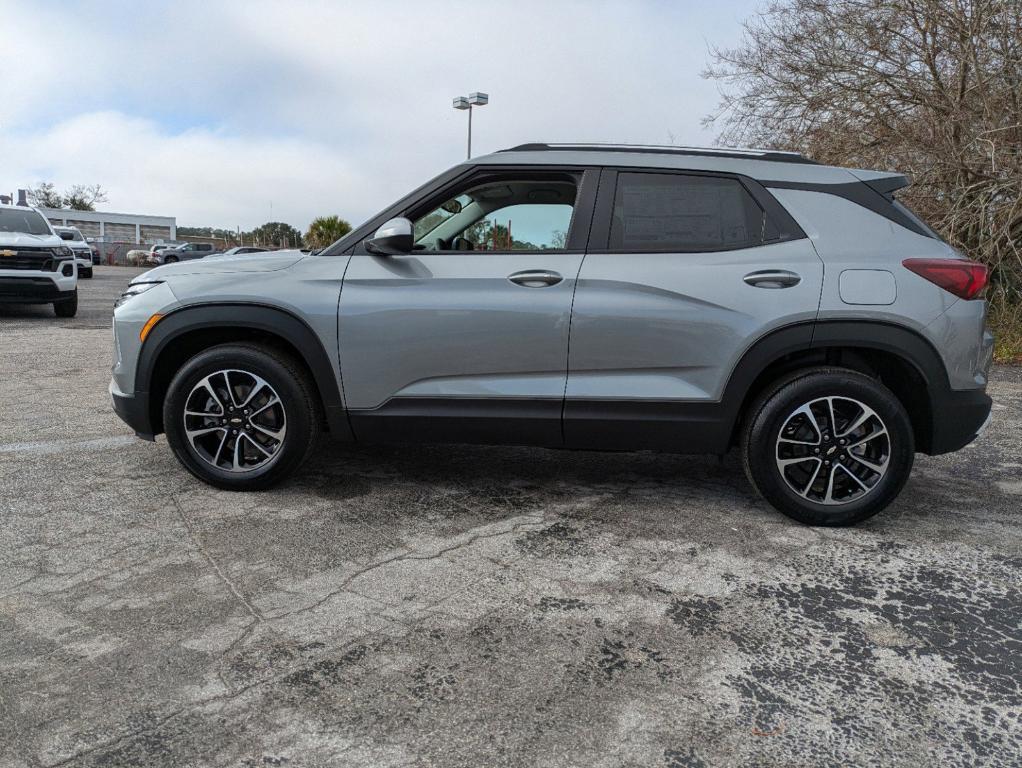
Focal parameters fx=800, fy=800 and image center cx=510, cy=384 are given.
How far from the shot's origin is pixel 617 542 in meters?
3.48

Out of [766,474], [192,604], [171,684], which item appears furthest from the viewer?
[766,474]

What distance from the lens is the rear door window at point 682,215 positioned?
375 cm

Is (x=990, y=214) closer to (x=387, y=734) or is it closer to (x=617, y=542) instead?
(x=617, y=542)

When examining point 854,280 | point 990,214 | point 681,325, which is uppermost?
point 990,214

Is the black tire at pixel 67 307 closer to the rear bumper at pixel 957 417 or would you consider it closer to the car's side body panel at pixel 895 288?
the car's side body panel at pixel 895 288

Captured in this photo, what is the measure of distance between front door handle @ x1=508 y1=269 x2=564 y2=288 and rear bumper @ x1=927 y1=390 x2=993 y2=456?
1.83m

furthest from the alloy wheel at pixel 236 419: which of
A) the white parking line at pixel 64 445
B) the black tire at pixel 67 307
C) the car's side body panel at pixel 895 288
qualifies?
the black tire at pixel 67 307

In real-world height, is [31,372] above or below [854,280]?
below

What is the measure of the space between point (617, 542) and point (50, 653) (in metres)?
2.14

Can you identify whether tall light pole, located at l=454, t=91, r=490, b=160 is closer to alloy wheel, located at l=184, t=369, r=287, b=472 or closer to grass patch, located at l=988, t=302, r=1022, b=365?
grass patch, located at l=988, t=302, r=1022, b=365

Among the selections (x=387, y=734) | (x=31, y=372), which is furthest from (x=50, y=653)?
(x=31, y=372)

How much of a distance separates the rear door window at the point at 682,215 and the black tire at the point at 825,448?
73 cm

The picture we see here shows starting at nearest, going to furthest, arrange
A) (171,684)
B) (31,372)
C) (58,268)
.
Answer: (171,684)
(31,372)
(58,268)

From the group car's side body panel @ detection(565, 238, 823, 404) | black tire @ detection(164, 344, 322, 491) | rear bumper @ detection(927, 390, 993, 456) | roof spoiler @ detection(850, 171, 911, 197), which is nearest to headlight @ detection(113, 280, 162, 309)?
black tire @ detection(164, 344, 322, 491)
